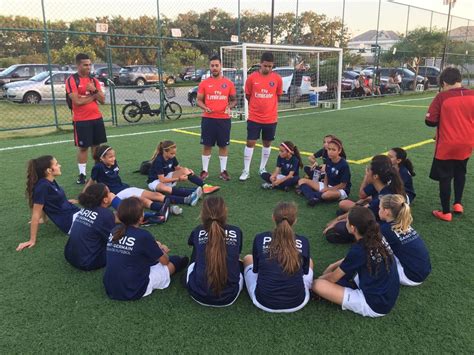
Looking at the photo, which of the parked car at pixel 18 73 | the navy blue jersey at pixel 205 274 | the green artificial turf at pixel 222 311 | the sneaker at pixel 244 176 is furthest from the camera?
the parked car at pixel 18 73

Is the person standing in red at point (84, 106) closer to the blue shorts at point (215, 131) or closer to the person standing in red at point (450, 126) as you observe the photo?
the blue shorts at point (215, 131)

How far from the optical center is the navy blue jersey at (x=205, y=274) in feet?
9.34

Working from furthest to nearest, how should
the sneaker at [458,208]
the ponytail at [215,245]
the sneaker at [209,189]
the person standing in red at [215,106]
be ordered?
the person standing in red at [215,106] < the sneaker at [209,189] < the sneaker at [458,208] < the ponytail at [215,245]

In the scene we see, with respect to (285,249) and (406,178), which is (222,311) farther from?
(406,178)

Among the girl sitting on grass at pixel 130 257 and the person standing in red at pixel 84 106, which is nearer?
the girl sitting on grass at pixel 130 257

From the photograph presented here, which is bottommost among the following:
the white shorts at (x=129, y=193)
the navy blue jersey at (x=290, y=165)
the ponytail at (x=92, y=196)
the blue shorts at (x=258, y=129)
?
the white shorts at (x=129, y=193)

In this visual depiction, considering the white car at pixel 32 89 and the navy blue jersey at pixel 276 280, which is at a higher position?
the white car at pixel 32 89

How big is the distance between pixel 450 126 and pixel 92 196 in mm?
3870

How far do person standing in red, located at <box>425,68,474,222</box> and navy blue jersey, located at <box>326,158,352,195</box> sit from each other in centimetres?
104

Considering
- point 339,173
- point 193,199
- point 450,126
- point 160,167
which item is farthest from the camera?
point 160,167

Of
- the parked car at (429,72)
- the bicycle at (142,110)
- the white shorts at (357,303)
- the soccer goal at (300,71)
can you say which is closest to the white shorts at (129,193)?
the white shorts at (357,303)

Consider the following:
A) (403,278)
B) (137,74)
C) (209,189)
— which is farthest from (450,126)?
(137,74)

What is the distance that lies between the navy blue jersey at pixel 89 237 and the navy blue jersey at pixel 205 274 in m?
0.91

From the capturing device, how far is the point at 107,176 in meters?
4.82
